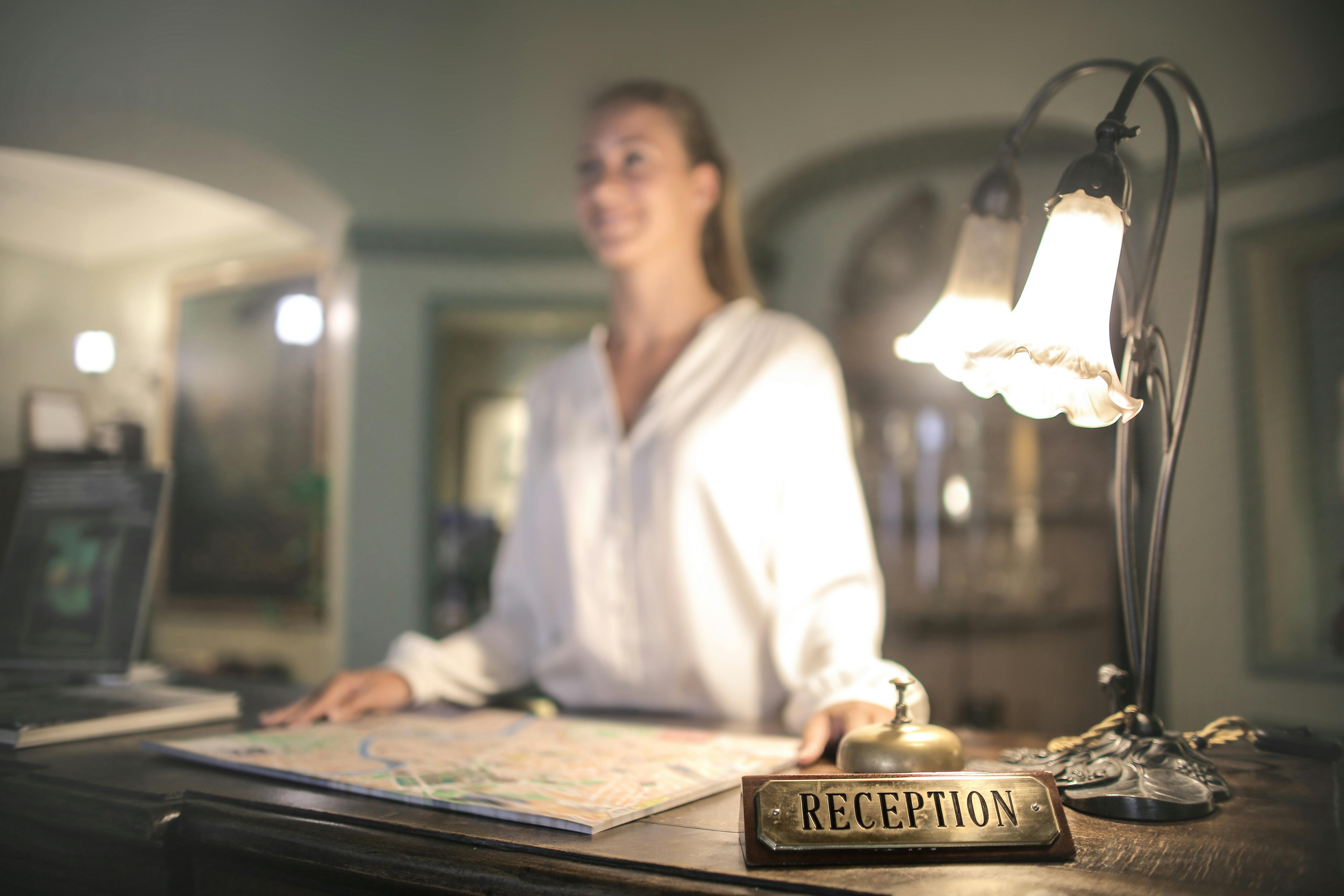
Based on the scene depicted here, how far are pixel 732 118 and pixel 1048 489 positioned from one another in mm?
1624

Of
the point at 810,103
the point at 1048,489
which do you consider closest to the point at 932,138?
the point at 810,103

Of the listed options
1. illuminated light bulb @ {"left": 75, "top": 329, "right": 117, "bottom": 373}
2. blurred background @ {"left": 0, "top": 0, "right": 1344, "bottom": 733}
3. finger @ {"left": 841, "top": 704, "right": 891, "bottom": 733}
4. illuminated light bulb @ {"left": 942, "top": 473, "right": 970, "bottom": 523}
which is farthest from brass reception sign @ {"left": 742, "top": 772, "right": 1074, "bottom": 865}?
illuminated light bulb @ {"left": 942, "top": 473, "right": 970, "bottom": 523}

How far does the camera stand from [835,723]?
0.83 m

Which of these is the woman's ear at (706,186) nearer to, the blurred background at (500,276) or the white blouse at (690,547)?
the white blouse at (690,547)

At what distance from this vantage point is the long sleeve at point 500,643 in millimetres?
1076

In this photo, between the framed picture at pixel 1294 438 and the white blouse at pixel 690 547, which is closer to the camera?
the framed picture at pixel 1294 438

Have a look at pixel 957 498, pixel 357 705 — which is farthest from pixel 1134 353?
pixel 957 498

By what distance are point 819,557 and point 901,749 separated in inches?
16.2

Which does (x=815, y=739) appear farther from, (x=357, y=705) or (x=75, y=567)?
(x=75, y=567)

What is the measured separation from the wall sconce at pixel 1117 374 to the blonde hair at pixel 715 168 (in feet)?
1.95

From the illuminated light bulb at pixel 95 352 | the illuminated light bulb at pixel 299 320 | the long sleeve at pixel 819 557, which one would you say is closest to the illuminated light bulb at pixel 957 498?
the long sleeve at pixel 819 557

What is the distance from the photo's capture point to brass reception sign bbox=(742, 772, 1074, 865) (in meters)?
0.53

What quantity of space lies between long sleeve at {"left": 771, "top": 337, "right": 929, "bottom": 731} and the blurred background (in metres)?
0.27

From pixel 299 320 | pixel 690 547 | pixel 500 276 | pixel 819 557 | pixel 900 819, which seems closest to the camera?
pixel 900 819
